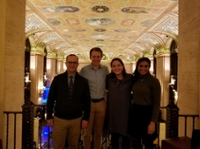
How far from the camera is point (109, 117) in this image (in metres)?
3.49

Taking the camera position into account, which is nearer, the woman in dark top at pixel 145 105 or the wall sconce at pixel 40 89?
the woman in dark top at pixel 145 105

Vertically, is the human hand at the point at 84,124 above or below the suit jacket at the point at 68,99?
below

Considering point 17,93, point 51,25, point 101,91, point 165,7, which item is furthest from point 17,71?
point 51,25

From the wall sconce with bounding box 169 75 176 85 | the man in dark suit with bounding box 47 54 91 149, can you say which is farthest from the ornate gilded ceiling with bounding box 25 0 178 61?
the man in dark suit with bounding box 47 54 91 149

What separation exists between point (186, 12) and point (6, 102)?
13.2 ft

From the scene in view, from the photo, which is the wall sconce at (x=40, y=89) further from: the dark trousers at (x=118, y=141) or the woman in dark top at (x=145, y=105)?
the woman in dark top at (x=145, y=105)

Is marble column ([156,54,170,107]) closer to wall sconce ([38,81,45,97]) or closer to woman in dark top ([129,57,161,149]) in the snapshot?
wall sconce ([38,81,45,97])

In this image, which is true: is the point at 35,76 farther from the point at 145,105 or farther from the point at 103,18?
the point at 145,105

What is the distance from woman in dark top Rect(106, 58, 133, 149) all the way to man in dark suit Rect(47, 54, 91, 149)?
0.37 meters

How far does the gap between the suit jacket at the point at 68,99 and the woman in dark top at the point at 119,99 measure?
0.37m

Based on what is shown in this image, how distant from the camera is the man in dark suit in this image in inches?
132

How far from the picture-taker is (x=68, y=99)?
131 inches

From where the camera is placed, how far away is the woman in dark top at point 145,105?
324cm

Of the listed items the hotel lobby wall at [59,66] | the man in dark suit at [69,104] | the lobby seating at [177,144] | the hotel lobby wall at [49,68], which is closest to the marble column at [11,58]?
the man in dark suit at [69,104]
